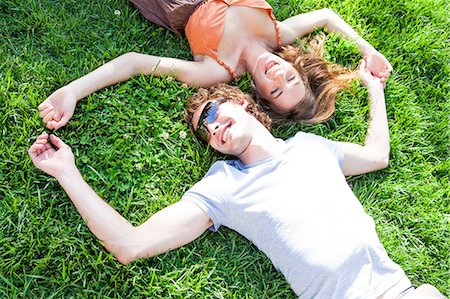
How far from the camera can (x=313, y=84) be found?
4.16 metres

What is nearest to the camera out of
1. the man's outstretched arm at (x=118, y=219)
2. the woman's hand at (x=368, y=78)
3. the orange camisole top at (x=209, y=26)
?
the man's outstretched arm at (x=118, y=219)

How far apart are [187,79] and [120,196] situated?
970 mm

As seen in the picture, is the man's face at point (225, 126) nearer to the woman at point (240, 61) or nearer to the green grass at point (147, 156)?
the green grass at point (147, 156)

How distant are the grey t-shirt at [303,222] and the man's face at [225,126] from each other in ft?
0.52

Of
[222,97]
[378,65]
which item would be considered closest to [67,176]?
[222,97]

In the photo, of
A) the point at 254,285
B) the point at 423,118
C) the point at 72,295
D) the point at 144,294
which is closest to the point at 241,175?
the point at 254,285

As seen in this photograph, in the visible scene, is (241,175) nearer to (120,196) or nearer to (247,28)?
(120,196)

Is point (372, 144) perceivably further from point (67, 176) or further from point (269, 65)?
point (67, 176)

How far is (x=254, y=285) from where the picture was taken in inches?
140

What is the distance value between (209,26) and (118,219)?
1.53 m

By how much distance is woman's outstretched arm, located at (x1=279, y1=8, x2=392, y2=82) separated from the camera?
429 cm

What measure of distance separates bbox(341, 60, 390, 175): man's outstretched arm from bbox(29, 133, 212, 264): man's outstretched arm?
1.14 metres

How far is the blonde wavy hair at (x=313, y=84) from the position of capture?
158 inches

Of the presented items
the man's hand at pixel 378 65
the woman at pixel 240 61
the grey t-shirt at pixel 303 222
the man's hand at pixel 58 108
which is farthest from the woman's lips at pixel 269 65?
the man's hand at pixel 58 108
